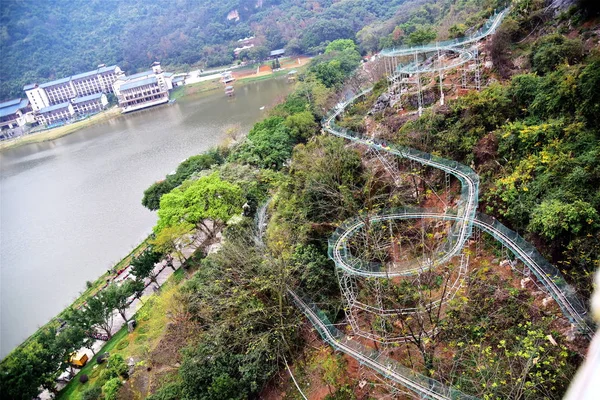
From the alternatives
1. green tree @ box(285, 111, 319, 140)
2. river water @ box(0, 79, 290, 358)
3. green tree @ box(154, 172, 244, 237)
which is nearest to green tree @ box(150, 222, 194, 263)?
green tree @ box(154, 172, 244, 237)

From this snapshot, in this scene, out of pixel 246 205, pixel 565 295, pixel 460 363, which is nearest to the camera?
pixel 565 295

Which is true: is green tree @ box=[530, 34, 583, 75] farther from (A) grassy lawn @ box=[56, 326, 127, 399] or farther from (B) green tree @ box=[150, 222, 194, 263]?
(A) grassy lawn @ box=[56, 326, 127, 399]

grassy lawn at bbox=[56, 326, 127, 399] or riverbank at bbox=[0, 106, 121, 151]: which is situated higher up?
riverbank at bbox=[0, 106, 121, 151]

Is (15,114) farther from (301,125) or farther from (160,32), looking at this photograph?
(301,125)

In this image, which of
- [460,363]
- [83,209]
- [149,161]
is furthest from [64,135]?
[460,363]

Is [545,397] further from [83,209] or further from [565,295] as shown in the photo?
[83,209]

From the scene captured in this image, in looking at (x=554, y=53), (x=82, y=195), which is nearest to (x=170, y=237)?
(x=554, y=53)
